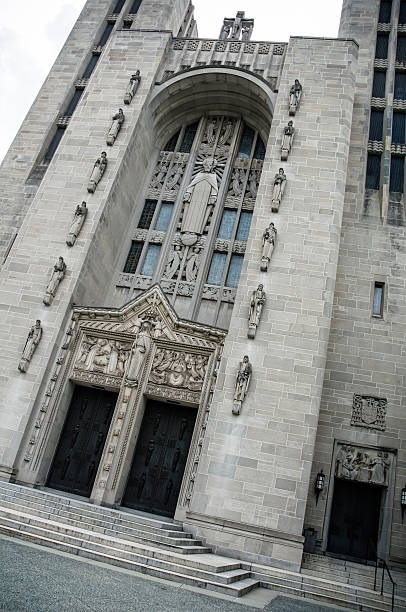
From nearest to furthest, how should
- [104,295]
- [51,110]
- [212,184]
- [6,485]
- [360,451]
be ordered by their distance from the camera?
[6,485], [360,451], [104,295], [212,184], [51,110]

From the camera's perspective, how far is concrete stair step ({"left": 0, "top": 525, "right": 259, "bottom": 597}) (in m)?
7.95

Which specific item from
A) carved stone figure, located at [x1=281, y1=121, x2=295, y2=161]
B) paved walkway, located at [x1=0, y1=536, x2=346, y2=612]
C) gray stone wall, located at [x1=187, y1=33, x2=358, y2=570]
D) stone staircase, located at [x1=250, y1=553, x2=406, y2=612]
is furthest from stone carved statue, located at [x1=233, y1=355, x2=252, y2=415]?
carved stone figure, located at [x1=281, y1=121, x2=295, y2=161]

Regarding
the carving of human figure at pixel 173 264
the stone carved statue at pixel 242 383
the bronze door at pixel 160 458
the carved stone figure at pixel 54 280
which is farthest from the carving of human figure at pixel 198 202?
the bronze door at pixel 160 458

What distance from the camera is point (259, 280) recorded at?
50.9 ft

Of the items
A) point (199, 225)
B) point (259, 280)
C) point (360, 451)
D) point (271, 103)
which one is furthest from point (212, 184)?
point (360, 451)

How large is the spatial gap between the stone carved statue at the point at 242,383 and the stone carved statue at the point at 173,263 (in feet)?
18.2

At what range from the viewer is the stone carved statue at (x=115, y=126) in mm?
18844

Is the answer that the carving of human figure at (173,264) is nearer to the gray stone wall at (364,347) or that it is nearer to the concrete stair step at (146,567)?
the gray stone wall at (364,347)

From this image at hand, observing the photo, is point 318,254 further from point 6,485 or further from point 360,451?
point 6,485

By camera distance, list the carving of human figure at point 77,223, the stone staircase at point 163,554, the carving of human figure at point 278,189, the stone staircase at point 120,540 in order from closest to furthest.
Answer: the stone staircase at point 120,540
the stone staircase at point 163,554
the carving of human figure at point 278,189
the carving of human figure at point 77,223

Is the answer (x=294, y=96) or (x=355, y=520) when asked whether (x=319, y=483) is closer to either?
(x=355, y=520)

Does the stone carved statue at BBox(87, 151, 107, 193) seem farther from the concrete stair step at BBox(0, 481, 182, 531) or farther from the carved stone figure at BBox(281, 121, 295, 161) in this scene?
the concrete stair step at BBox(0, 481, 182, 531)

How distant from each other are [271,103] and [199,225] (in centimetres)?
561

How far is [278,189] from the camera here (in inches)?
654
